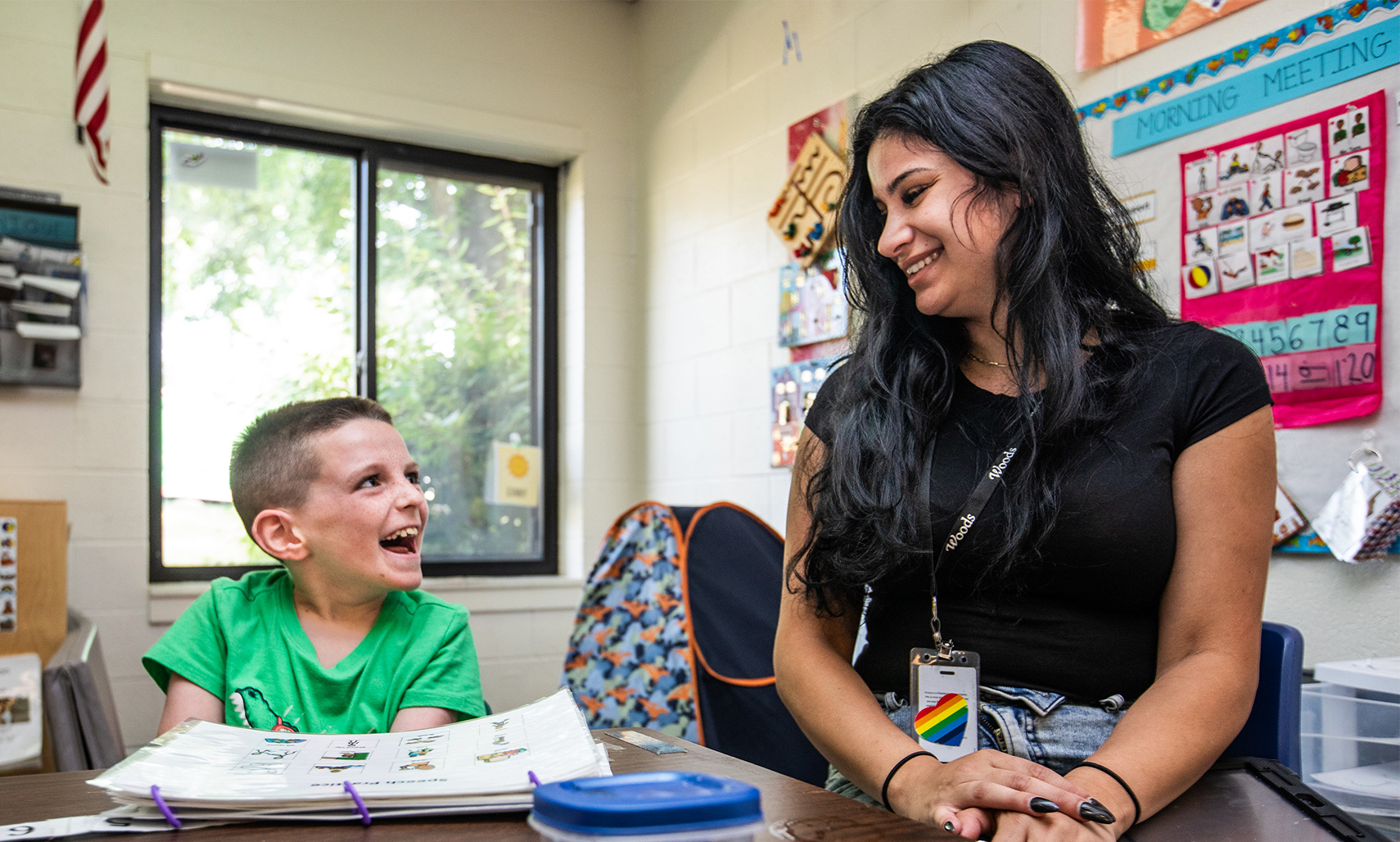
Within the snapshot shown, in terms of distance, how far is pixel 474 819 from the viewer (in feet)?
2.25

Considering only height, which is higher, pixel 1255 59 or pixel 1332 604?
pixel 1255 59

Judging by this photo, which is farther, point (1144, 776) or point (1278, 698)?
point (1278, 698)

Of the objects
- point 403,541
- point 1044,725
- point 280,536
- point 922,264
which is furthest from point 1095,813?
point 280,536

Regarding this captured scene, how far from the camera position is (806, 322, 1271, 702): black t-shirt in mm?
1088

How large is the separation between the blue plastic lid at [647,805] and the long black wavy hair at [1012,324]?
63 centimetres

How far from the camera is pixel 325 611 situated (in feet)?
4.39

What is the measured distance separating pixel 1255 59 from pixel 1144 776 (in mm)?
1288

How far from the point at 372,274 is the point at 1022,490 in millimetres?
2658

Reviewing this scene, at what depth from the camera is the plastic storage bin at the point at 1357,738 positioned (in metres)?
1.29

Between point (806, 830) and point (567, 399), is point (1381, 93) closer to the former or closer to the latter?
point (806, 830)

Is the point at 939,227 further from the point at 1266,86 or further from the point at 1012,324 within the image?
the point at 1266,86

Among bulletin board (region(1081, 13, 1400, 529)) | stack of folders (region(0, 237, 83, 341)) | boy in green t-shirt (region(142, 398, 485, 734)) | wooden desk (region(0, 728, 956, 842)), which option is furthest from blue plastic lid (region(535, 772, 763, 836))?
stack of folders (region(0, 237, 83, 341))

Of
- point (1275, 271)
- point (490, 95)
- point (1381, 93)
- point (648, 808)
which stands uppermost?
point (490, 95)

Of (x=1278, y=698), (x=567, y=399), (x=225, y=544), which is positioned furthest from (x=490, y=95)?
(x=1278, y=698)
